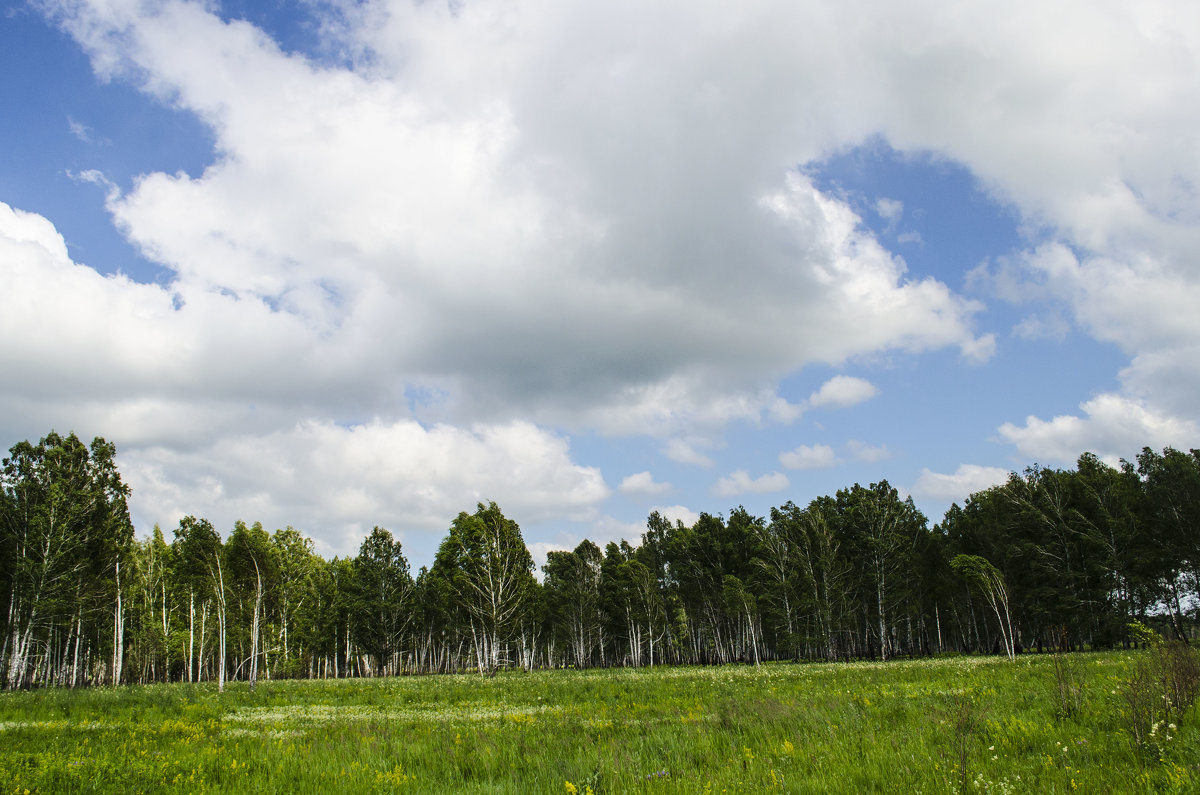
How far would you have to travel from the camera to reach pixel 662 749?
444 inches

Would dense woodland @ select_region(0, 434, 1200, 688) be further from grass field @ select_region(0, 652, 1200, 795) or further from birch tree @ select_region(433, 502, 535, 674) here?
grass field @ select_region(0, 652, 1200, 795)

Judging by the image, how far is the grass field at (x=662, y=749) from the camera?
7.98 metres

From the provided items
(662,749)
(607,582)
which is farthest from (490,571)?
(662,749)

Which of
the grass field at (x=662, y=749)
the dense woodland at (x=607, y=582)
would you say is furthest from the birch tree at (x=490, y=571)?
the grass field at (x=662, y=749)

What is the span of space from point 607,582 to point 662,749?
216ft

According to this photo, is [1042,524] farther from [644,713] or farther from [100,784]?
[100,784]

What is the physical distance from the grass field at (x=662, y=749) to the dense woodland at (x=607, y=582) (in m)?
22.1

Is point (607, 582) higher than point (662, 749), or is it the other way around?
point (662, 749)

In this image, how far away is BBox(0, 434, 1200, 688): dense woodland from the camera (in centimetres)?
4041

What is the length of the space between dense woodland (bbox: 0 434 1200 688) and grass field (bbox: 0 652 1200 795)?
72.6ft

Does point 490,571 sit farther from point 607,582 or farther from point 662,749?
point 662,749

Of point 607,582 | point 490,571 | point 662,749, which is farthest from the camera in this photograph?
point 607,582

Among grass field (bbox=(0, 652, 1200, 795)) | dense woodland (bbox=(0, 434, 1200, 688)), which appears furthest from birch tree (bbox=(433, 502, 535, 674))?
grass field (bbox=(0, 652, 1200, 795))

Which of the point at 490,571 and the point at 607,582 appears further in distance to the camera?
the point at 607,582
